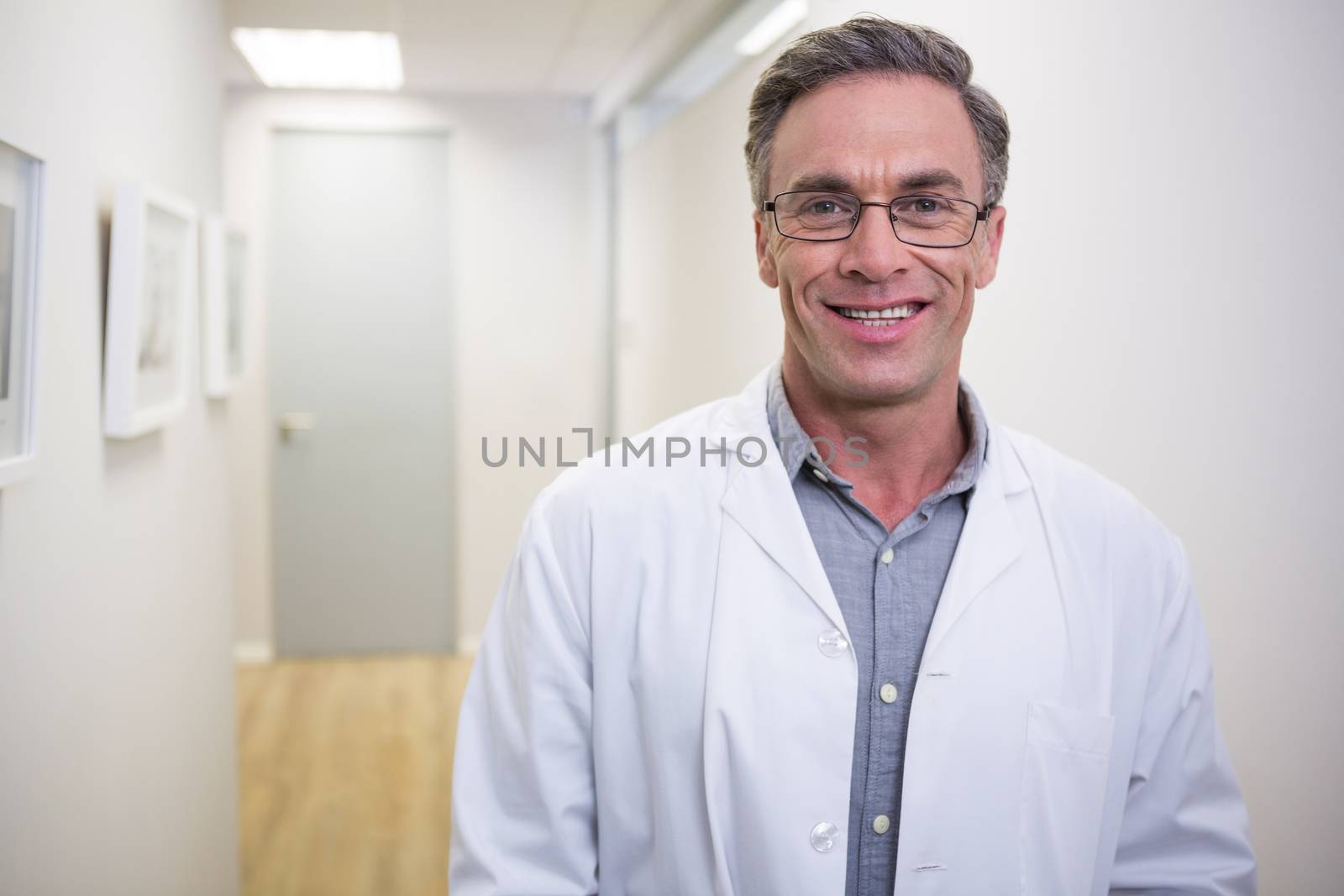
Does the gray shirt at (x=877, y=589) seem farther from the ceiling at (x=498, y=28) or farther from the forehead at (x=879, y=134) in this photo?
the ceiling at (x=498, y=28)

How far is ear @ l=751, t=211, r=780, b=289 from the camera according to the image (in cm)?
123

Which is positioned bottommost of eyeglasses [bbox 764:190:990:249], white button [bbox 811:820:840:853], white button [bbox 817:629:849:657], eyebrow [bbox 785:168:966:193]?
white button [bbox 811:820:840:853]

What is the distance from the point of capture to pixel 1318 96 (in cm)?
118

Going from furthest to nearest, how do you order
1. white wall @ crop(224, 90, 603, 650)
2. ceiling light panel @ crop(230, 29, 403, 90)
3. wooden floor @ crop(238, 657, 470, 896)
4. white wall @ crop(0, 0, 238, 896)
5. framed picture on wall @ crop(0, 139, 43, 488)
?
1. white wall @ crop(224, 90, 603, 650)
2. ceiling light panel @ crop(230, 29, 403, 90)
3. wooden floor @ crop(238, 657, 470, 896)
4. white wall @ crop(0, 0, 238, 896)
5. framed picture on wall @ crop(0, 139, 43, 488)

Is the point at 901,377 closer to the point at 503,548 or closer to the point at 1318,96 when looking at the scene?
the point at 1318,96

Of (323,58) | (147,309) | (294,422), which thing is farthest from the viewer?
(294,422)

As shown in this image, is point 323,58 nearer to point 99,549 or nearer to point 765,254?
point 99,549

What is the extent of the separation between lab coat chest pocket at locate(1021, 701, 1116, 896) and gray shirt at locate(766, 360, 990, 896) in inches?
5.6

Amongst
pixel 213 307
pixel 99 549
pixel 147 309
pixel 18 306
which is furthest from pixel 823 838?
pixel 213 307

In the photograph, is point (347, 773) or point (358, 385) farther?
point (358, 385)

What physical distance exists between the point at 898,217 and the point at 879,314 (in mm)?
104

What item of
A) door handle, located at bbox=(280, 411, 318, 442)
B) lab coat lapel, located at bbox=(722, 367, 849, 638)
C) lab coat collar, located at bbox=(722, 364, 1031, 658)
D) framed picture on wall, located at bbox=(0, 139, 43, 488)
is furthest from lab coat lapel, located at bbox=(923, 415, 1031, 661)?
door handle, located at bbox=(280, 411, 318, 442)

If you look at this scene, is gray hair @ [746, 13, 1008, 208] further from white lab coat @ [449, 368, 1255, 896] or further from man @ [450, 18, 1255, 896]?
white lab coat @ [449, 368, 1255, 896]

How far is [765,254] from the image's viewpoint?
1.25 metres
